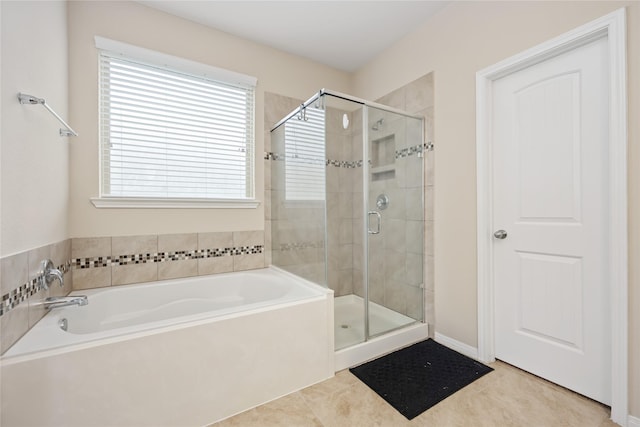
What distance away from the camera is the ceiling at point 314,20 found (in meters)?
2.10

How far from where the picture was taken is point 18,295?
3.91 feet

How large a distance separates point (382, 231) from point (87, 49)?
2.52 meters

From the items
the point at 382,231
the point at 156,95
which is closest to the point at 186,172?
the point at 156,95

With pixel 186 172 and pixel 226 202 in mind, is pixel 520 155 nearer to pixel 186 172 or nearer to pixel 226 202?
pixel 226 202

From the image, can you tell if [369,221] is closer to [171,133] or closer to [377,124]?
[377,124]

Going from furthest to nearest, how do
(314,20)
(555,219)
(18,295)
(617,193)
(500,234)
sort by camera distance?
(314,20), (500,234), (555,219), (617,193), (18,295)

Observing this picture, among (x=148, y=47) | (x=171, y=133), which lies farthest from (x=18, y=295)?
(x=148, y=47)

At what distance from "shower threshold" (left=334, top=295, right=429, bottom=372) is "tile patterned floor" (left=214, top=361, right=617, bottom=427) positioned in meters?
0.23

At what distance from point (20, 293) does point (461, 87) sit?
2.80 m

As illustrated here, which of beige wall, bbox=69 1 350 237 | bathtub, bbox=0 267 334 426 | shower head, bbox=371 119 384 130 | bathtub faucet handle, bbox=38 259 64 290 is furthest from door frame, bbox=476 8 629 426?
bathtub faucet handle, bbox=38 259 64 290

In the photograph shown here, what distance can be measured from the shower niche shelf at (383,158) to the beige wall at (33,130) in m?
2.00

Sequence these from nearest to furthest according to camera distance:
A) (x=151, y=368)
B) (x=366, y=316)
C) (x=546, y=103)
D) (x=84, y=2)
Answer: (x=151, y=368) → (x=546, y=103) → (x=84, y=2) → (x=366, y=316)

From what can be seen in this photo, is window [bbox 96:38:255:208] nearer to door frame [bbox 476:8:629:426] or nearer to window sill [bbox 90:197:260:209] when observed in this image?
window sill [bbox 90:197:260:209]

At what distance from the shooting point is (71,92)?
1889mm
